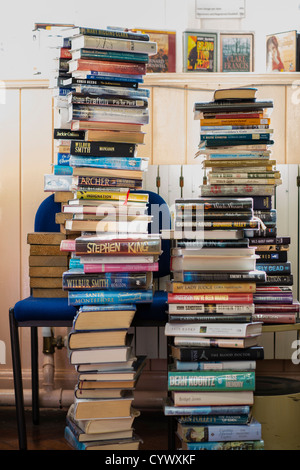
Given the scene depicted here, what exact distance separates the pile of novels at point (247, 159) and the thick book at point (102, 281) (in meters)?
0.56

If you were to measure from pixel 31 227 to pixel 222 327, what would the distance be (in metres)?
1.37

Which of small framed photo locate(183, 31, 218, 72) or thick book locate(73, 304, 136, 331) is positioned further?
small framed photo locate(183, 31, 218, 72)

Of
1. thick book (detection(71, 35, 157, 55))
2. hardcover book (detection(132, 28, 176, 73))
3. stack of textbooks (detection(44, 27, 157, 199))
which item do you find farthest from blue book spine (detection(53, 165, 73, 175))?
hardcover book (detection(132, 28, 176, 73))

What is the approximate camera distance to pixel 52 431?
3029 mm

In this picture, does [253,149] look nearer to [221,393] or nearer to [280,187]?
[280,187]

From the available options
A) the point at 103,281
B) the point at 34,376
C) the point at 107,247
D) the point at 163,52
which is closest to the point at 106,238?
the point at 107,247

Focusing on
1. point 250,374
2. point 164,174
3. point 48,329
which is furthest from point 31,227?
point 250,374

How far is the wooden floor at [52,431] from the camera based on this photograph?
2.81 meters

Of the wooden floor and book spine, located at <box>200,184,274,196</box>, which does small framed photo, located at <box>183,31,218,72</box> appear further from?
the wooden floor

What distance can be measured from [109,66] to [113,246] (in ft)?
2.30

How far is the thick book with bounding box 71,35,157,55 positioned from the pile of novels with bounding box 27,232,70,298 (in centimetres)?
78

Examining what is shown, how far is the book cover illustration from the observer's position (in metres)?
3.31

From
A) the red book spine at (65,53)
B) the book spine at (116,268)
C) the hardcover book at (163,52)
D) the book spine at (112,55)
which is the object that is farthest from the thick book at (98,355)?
the hardcover book at (163,52)

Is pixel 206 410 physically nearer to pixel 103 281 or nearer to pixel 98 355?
pixel 98 355
